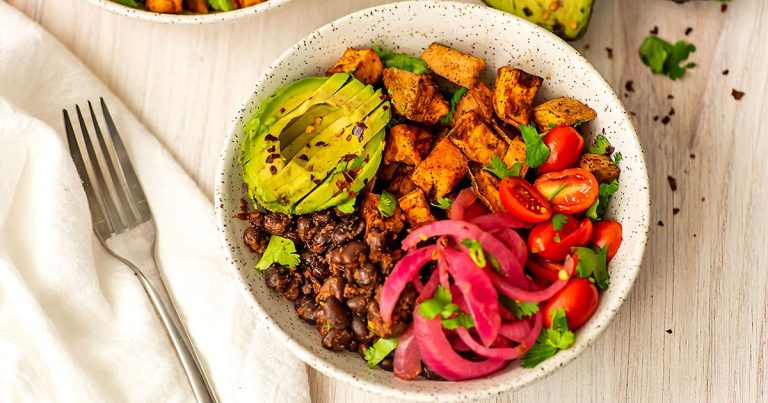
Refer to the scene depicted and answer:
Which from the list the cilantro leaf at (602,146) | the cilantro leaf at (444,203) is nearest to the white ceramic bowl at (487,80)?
the cilantro leaf at (602,146)

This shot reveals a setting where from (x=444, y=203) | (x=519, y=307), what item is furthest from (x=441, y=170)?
(x=519, y=307)

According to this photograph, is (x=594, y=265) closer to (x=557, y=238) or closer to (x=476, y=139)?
(x=557, y=238)

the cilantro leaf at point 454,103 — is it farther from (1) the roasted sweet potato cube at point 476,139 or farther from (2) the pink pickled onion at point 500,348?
(2) the pink pickled onion at point 500,348

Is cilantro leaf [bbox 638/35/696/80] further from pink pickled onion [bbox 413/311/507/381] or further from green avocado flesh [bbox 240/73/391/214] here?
pink pickled onion [bbox 413/311/507/381]

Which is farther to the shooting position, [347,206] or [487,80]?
[487,80]

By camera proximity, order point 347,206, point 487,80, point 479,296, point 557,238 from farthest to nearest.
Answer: point 487,80 → point 347,206 → point 557,238 → point 479,296

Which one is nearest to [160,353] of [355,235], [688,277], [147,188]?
[147,188]

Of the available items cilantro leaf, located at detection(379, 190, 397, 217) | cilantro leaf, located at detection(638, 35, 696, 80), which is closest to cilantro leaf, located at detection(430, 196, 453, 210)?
cilantro leaf, located at detection(379, 190, 397, 217)

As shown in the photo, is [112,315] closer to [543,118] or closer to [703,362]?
[543,118]
